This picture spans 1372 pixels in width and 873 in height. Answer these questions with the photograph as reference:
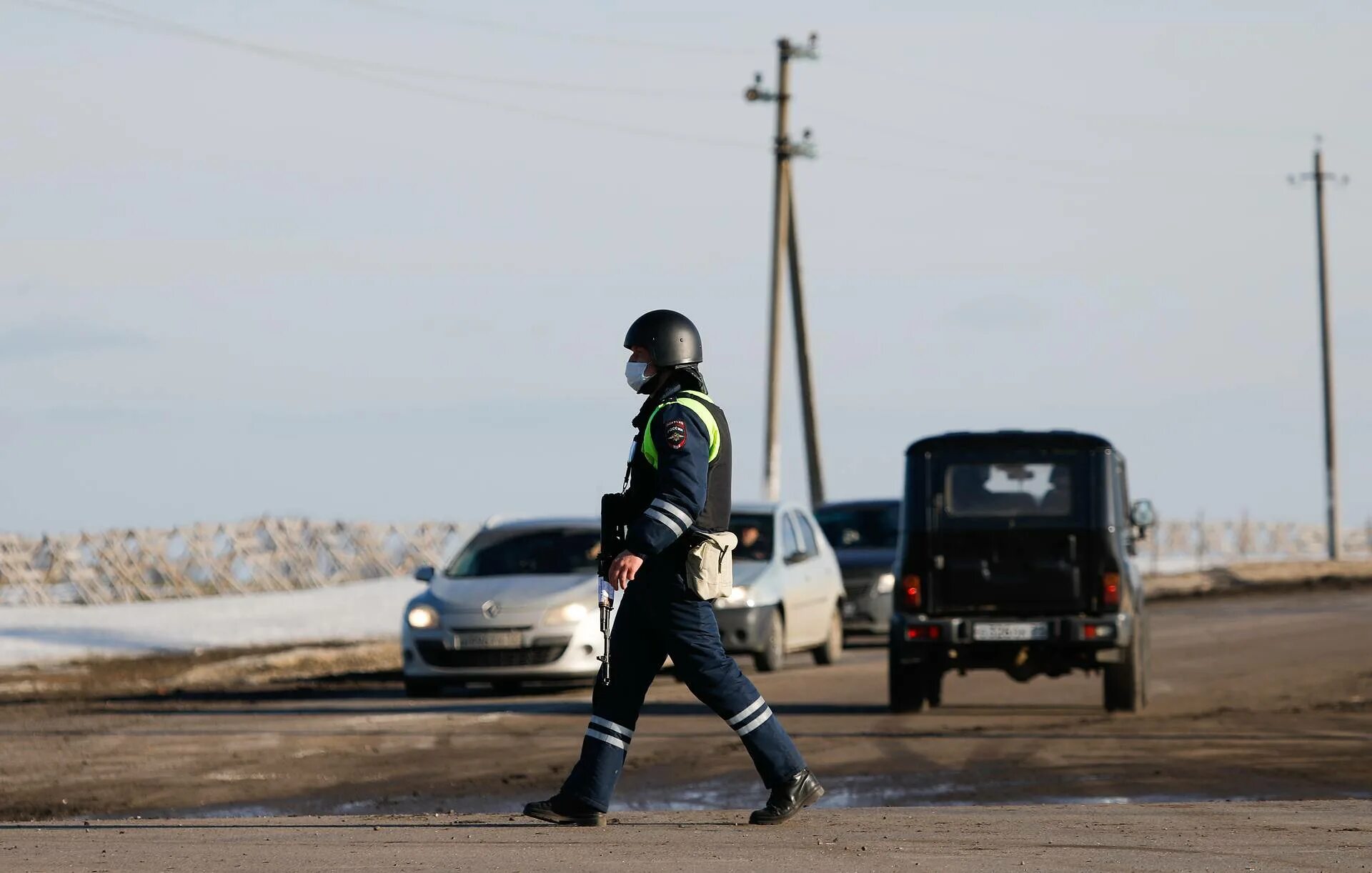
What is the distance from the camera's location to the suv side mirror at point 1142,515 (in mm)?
17484

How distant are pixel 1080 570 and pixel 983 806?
6.40 m

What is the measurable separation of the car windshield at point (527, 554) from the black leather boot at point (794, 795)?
10998 millimetres

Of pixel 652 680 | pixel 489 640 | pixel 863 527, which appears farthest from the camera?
pixel 863 527

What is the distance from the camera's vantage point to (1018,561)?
1681cm

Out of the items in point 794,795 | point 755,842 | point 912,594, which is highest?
point 912,594

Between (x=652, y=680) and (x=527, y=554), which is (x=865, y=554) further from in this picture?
(x=652, y=680)

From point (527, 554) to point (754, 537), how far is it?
233 cm

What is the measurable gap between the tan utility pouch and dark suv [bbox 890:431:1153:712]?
8046 millimetres

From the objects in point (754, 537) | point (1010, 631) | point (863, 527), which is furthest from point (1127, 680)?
point (863, 527)

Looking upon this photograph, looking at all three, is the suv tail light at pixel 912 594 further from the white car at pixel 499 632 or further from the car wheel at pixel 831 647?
the car wheel at pixel 831 647

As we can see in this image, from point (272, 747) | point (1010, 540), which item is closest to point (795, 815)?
point (272, 747)

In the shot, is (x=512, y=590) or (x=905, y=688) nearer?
(x=905, y=688)

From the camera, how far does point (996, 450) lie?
16984 millimetres

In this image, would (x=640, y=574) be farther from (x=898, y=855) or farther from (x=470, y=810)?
(x=470, y=810)
